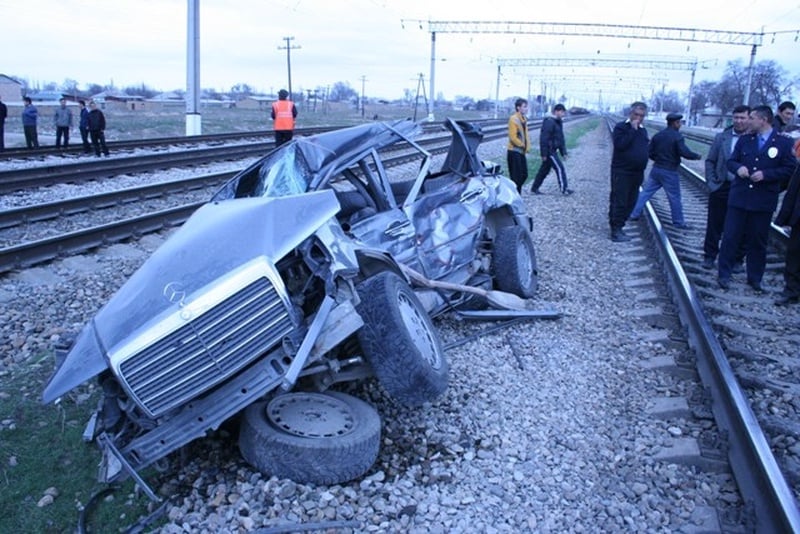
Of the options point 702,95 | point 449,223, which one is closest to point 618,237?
point 449,223

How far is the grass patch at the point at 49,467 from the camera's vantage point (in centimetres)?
350

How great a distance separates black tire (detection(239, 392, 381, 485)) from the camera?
11.9 ft

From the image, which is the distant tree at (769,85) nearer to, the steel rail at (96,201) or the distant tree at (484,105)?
the distant tree at (484,105)

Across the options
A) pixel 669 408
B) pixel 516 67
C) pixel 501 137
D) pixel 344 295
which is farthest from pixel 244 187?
pixel 516 67

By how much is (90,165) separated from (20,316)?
9.96 m

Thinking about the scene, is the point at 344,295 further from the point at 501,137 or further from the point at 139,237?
the point at 501,137

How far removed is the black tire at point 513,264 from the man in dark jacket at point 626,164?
317 centimetres

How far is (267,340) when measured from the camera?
3.54m

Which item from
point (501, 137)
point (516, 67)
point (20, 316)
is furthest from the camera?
point (516, 67)

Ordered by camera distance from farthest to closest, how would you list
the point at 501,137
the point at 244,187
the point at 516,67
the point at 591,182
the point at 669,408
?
the point at 516,67 < the point at 501,137 < the point at 591,182 < the point at 244,187 < the point at 669,408

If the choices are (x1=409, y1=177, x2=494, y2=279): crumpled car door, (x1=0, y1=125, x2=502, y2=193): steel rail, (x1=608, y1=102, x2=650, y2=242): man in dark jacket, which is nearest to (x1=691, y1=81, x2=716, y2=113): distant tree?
(x1=0, y1=125, x2=502, y2=193): steel rail

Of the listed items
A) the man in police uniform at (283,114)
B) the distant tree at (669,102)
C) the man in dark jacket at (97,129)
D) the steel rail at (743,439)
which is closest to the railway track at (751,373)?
the steel rail at (743,439)

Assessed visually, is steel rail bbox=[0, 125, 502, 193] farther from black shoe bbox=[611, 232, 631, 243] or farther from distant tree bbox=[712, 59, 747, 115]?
distant tree bbox=[712, 59, 747, 115]

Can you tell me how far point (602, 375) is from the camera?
5.10 m
